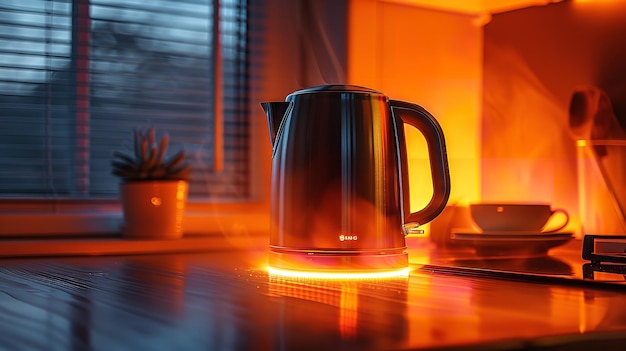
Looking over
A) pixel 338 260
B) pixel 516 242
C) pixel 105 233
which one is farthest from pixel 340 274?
pixel 105 233

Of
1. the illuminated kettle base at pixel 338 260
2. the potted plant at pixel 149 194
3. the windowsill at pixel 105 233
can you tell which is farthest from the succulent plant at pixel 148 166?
the illuminated kettle base at pixel 338 260

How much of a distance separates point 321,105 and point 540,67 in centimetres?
72

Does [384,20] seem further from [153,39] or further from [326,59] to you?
[153,39]

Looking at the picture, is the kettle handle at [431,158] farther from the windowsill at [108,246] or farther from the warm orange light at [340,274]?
the windowsill at [108,246]

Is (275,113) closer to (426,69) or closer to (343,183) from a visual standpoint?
(343,183)

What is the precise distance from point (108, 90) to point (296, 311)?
103cm

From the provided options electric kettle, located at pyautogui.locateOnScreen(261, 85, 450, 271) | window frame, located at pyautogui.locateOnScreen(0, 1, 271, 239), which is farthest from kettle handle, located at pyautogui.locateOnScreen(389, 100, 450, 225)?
window frame, located at pyautogui.locateOnScreen(0, 1, 271, 239)

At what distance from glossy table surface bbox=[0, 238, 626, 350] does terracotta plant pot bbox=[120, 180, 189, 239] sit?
37cm

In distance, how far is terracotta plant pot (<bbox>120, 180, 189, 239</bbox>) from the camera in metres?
→ 1.40

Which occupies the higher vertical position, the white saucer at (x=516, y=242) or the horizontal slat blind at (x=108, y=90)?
the horizontal slat blind at (x=108, y=90)

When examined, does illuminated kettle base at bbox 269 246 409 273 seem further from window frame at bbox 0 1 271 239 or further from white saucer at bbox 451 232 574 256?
window frame at bbox 0 1 271 239

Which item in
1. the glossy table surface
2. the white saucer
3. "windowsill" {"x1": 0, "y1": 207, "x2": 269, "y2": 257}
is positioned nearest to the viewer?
the glossy table surface

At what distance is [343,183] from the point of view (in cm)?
93

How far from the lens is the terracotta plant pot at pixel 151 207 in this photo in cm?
140
